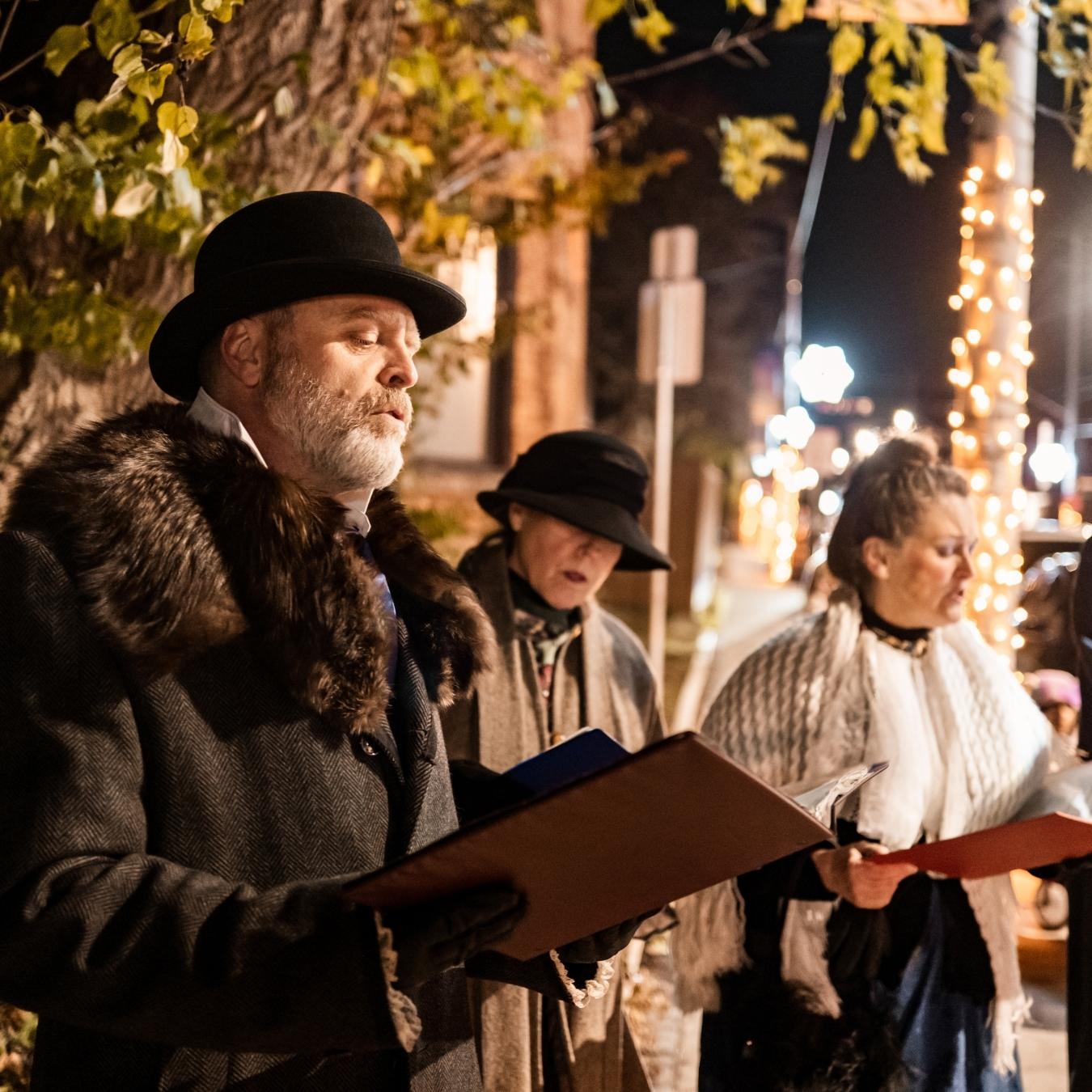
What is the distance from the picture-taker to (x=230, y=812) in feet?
5.97

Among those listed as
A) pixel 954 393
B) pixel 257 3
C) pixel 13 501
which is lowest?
pixel 13 501

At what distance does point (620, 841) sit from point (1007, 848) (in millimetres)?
1271

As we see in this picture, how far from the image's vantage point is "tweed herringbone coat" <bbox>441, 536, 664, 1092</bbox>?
3.17 m

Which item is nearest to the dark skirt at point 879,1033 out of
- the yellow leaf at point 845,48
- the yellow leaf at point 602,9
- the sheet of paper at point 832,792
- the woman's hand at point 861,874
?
the woman's hand at point 861,874

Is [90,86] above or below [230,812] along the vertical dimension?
above

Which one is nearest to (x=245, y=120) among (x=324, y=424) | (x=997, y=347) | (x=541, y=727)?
(x=324, y=424)

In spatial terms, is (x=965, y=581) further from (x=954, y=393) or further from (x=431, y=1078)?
(x=954, y=393)

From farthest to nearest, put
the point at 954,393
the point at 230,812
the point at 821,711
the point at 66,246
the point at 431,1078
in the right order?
1. the point at 954,393
2. the point at 66,246
3. the point at 821,711
4. the point at 431,1078
5. the point at 230,812

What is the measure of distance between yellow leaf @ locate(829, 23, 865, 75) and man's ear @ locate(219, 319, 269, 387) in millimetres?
3457

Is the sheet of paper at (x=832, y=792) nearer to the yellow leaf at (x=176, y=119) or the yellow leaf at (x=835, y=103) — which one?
the yellow leaf at (x=176, y=119)

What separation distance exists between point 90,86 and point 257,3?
0.54 m

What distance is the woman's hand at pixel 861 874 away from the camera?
284 centimetres

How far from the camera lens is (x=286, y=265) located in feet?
6.60

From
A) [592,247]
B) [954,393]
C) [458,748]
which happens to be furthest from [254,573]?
[592,247]
